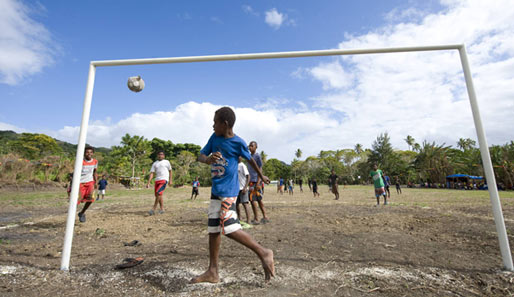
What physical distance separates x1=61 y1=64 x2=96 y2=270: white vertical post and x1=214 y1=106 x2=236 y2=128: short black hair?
1770 millimetres

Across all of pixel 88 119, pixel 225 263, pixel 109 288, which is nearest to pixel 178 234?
pixel 225 263

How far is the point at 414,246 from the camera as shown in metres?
3.70

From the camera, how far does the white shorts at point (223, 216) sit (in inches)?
98.7

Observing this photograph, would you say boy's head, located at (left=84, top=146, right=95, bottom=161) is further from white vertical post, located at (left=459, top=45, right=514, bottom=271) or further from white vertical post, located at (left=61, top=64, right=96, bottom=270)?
white vertical post, located at (left=459, top=45, right=514, bottom=271)

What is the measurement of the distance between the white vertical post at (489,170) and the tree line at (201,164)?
69.7 feet

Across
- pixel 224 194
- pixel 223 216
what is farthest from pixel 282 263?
pixel 224 194

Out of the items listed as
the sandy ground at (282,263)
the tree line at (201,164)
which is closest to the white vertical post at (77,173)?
the sandy ground at (282,263)

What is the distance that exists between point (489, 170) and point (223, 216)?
3.03m

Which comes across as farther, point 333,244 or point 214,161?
point 333,244

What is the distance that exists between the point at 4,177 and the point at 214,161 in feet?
92.8

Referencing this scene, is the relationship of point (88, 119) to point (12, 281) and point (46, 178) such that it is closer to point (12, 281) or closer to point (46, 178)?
point (12, 281)

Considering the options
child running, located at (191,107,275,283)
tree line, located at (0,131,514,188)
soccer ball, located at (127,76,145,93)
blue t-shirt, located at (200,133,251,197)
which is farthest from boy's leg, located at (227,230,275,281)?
tree line, located at (0,131,514,188)

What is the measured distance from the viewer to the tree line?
2494cm

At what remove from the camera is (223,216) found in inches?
99.5
